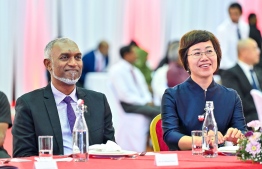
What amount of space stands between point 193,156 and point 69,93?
94 centimetres

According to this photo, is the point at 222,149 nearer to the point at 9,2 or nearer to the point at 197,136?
the point at 197,136

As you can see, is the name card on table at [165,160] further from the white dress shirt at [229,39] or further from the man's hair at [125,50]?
the white dress shirt at [229,39]

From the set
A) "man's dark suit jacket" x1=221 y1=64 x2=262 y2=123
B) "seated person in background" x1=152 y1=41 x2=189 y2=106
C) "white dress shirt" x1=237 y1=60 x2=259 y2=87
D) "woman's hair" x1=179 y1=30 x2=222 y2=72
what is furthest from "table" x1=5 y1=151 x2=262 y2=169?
"seated person in background" x1=152 y1=41 x2=189 y2=106

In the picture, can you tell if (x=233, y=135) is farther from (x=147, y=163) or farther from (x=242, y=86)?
(x=242, y=86)

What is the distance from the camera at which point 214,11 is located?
11211 mm

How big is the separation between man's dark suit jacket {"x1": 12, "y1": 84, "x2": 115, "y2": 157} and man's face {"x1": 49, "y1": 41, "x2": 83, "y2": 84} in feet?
0.34

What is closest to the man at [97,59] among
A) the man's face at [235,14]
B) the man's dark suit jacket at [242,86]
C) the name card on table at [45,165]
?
the man's face at [235,14]

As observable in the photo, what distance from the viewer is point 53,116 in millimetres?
4105

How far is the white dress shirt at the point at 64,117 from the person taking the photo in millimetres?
4102

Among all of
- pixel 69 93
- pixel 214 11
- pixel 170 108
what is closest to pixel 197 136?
pixel 170 108

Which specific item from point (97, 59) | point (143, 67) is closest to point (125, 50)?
point (143, 67)

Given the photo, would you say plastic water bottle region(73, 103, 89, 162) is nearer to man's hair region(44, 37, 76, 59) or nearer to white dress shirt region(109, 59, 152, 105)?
man's hair region(44, 37, 76, 59)

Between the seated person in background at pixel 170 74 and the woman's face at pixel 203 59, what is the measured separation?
12.4 ft

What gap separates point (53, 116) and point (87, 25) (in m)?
6.36
